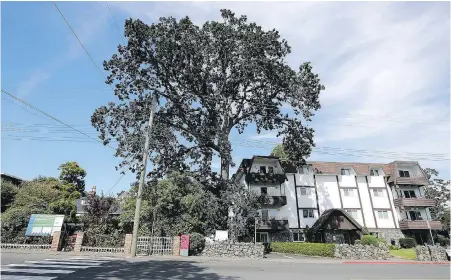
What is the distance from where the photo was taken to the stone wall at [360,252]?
2472cm

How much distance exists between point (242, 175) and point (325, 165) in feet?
41.8

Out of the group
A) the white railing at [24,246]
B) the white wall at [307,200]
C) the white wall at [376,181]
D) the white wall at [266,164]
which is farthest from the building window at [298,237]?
the white railing at [24,246]

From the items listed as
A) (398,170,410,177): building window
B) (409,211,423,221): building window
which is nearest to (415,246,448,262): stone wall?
(409,211,423,221): building window

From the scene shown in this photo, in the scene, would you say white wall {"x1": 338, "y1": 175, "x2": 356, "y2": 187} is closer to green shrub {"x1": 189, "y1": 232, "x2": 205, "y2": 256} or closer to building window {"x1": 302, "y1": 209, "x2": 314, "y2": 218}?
building window {"x1": 302, "y1": 209, "x2": 314, "y2": 218}

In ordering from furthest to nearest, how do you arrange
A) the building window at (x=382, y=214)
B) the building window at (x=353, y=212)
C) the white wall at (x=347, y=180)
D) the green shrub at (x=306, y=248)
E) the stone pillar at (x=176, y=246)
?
1. the white wall at (x=347, y=180)
2. the building window at (x=382, y=214)
3. the building window at (x=353, y=212)
4. the green shrub at (x=306, y=248)
5. the stone pillar at (x=176, y=246)

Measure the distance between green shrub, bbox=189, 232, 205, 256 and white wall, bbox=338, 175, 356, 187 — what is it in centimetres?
2615

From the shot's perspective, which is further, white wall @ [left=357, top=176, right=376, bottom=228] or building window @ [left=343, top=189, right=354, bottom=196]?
building window @ [left=343, top=189, right=354, bottom=196]

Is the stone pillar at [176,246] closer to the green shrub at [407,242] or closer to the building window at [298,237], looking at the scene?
the building window at [298,237]

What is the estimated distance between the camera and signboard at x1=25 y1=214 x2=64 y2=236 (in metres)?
21.6

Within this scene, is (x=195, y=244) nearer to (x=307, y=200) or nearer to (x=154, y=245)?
(x=154, y=245)

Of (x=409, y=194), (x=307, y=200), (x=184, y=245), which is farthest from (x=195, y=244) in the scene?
(x=409, y=194)

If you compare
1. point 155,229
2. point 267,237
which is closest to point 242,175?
point 267,237

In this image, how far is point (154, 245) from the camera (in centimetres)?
2155

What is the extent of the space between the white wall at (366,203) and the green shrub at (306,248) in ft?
54.8
